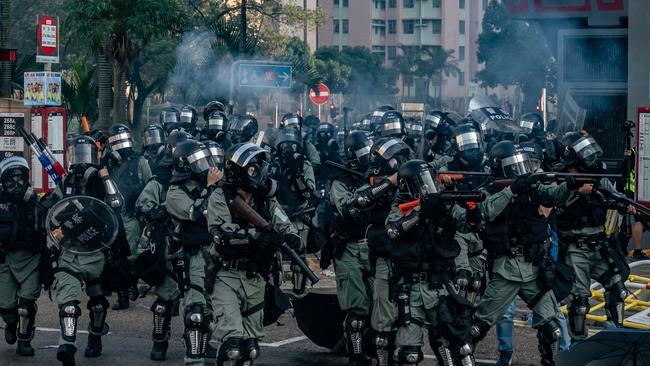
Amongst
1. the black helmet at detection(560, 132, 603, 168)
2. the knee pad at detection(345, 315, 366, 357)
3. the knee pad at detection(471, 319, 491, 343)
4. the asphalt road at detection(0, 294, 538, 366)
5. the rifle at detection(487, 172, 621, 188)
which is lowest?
the asphalt road at detection(0, 294, 538, 366)

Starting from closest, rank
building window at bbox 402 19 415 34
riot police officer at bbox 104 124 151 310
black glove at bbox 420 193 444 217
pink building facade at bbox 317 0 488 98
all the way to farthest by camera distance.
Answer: black glove at bbox 420 193 444 217, riot police officer at bbox 104 124 151 310, pink building facade at bbox 317 0 488 98, building window at bbox 402 19 415 34

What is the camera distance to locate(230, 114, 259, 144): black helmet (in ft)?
52.5

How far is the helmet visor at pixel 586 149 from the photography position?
408 inches

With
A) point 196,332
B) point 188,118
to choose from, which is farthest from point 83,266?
point 188,118

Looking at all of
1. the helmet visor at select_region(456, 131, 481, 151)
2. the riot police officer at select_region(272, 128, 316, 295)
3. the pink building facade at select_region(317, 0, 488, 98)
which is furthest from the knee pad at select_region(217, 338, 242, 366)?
the pink building facade at select_region(317, 0, 488, 98)

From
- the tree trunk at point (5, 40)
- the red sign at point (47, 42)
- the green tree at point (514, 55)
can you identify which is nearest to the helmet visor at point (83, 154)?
the red sign at point (47, 42)

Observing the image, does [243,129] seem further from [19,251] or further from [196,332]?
[196,332]

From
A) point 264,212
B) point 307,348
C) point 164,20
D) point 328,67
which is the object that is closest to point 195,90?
point 164,20

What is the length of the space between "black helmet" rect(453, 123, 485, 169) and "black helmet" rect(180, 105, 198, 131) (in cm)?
586

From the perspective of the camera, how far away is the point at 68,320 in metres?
10.3

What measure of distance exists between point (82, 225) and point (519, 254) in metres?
3.80

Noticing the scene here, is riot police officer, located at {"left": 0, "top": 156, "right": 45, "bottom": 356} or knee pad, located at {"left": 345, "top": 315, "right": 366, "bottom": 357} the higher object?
riot police officer, located at {"left": 0, "top": 156, "right": 45, "bottom": 356}

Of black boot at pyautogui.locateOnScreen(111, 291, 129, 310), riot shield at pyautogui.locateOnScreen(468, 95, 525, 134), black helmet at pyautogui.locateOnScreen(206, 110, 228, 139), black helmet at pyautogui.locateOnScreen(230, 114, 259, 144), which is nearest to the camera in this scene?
black boot at pyautogui.locateOnScreen(111, 291, 129, 310)

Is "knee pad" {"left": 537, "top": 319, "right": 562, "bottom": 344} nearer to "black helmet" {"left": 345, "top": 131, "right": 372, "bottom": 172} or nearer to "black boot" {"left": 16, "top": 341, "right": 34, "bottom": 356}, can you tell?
"black helmet" {"left": 345, "top": 131, "right": 372, "bottom": 172}
